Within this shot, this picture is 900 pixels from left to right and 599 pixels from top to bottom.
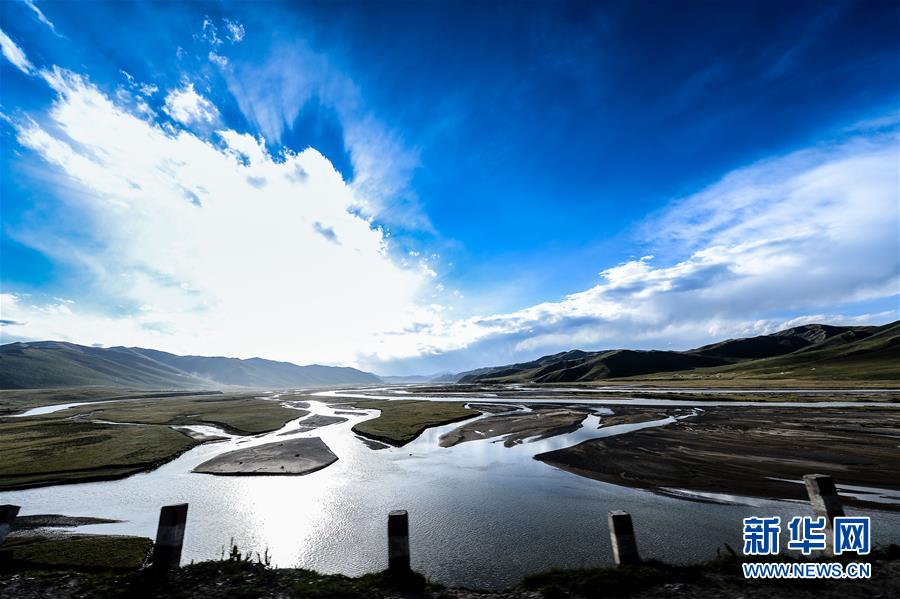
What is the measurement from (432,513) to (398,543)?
11400 millimetres

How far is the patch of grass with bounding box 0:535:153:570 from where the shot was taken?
682 inches

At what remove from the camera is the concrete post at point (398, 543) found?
46.8 ft

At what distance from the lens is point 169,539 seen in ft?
50.0

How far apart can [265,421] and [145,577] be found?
67.3m

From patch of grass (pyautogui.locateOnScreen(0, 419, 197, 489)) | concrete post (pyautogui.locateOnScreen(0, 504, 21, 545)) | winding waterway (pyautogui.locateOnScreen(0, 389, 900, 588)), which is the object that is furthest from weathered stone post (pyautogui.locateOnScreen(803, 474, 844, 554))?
patch of grass (pyautogui.locateOnScreen(0, 419, 197, 489))

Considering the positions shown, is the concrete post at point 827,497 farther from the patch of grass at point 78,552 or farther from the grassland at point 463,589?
the patch of grass at point 78,552

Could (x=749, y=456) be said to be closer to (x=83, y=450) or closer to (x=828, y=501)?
(x=828, y=501)

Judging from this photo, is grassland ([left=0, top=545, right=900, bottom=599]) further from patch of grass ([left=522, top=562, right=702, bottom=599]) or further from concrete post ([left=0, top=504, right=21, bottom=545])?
concrete post ([left=0, top=504, right=21, bottom=545])

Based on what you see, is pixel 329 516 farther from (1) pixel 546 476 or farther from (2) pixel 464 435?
(2) pixel 464 435

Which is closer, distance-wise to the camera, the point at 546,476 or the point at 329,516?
the point at 329,516

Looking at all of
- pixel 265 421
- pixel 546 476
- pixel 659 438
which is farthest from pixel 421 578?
pixel 265 421

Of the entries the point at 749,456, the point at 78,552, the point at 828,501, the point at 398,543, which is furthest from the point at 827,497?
the point at 78,552

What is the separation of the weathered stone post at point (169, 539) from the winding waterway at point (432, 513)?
398 cm

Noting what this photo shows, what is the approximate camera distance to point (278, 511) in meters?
26.4
